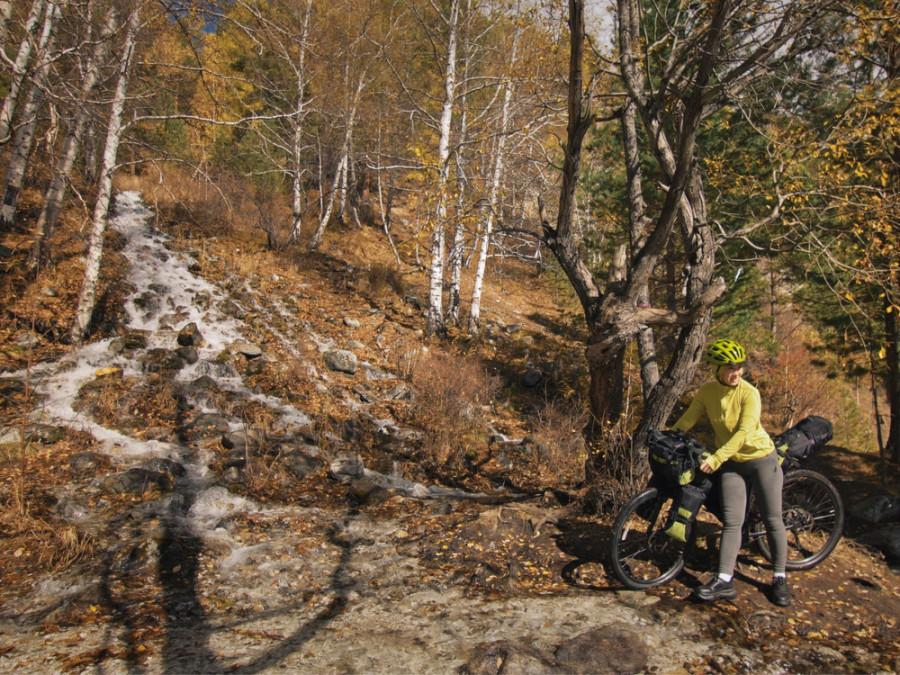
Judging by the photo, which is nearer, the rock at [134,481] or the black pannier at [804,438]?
the black pannier at [804,438]

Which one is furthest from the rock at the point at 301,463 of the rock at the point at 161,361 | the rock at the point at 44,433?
the rock at the point at 161,361

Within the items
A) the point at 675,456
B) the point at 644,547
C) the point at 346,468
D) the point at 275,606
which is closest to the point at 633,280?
the point at 675,456

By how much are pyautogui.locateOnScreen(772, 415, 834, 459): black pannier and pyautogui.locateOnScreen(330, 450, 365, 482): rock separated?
5073mm

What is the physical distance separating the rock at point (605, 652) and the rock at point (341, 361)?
8079 millimetres

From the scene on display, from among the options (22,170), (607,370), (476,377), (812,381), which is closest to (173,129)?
(22,170)

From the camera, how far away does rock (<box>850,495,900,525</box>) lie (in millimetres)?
5949

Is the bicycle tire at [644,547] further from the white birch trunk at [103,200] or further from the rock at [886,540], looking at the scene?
the white birch trunk at [103,200]

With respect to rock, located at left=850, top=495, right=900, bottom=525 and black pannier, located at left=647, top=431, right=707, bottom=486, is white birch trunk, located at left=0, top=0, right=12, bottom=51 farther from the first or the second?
rock, located at left=850, top=495, right=900, bottom=525

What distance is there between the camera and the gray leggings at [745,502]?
3.79 meters

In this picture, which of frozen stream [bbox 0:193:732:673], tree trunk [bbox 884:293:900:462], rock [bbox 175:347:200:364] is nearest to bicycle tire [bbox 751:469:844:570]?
frozen stream [bbox 0:193:732:673]

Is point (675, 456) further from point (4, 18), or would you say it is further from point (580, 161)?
point (4, 18)

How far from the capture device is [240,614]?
12.9 feet

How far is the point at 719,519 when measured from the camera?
4141 millimetres

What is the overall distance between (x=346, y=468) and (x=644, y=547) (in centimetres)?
428
